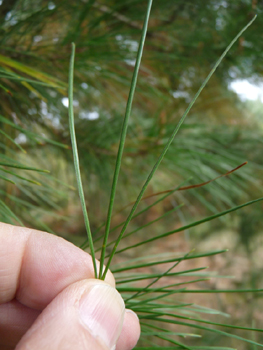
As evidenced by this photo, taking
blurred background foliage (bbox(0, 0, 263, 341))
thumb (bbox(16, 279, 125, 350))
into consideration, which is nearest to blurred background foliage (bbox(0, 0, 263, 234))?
blurred background foliage (bbox(0, 0, 263, 341))

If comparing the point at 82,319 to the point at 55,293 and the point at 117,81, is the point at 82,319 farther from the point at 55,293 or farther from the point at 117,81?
the point at 117,81

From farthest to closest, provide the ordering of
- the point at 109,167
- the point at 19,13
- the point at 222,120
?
1. the point at 222,120
2. the point at 109,167
3. the point at 19,13

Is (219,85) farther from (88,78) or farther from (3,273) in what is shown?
(3,273)

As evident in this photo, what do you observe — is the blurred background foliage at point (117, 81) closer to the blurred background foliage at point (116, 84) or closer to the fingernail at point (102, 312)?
the blurred background foliage at point (116, 84)

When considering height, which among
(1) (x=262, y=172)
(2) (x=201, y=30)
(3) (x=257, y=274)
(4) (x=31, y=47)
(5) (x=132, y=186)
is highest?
(4) (x=31, y=47)

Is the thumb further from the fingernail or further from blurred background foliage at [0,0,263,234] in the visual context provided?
blurred background foliage at [0,0,263,234]

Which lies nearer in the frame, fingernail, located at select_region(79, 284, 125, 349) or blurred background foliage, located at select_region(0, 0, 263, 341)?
fingernail, located at select_region(79, 284, 125, 349)

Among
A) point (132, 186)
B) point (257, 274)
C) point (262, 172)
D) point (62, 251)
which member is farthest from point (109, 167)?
point (257, 274)
